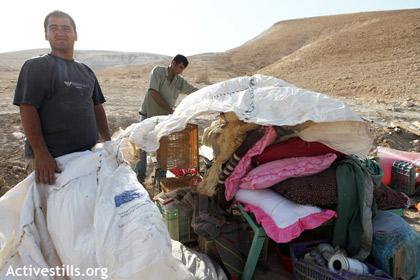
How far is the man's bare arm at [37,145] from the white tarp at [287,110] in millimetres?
956

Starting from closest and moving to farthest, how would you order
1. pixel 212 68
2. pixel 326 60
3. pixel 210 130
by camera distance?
1. pixel 210 130
2. pixel 326 60
3. pixel 212 68

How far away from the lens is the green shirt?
466cm

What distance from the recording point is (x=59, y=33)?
8.64 ft

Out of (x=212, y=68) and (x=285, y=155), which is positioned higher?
(x=285, y=155)

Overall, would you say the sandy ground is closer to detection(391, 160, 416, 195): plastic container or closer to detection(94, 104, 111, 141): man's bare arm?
detection(391, 160, 416, 195): plastic container

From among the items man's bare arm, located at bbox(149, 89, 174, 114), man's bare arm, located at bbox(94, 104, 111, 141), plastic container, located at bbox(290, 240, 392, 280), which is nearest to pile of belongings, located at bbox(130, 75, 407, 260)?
plastic container, located at bbox(290, 240, 392, 280)

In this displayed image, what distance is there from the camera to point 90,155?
103 inches

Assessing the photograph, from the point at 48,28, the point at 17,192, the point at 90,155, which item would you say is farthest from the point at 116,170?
the point at 48,28

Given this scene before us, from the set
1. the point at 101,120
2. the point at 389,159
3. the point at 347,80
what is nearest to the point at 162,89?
the point at 101,120

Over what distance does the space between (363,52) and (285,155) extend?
2055 cm

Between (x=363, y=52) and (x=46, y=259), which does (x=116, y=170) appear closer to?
(x=46, y=259)

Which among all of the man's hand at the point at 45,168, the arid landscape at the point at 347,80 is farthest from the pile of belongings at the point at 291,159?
the arid landscape at the point at 347,80

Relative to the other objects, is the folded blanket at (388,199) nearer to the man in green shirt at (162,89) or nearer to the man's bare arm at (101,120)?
the man's bare arm at (101,120)

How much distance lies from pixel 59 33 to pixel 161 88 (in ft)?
6.89
